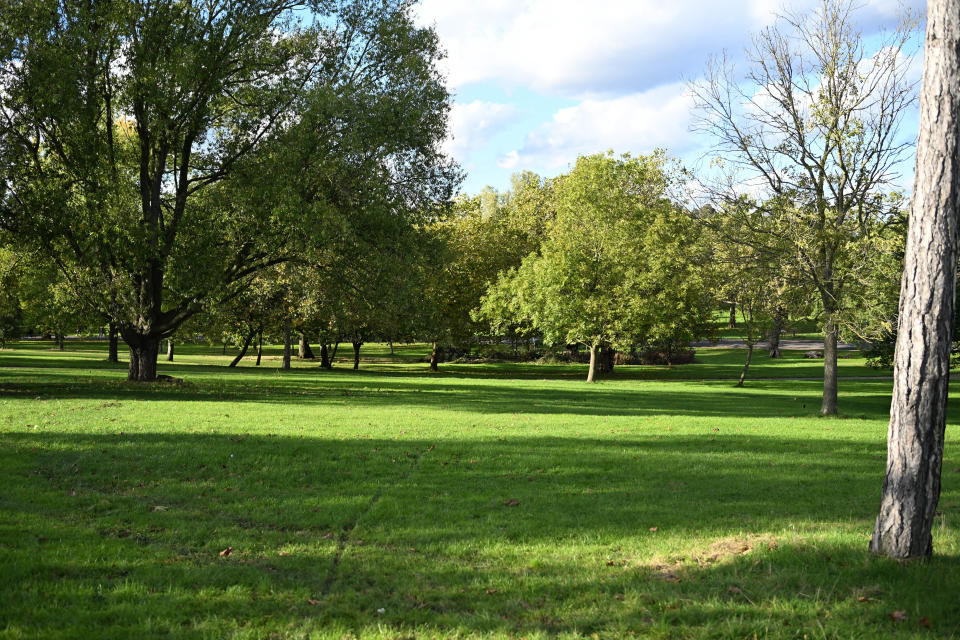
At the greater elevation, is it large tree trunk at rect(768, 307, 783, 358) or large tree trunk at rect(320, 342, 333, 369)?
large tree trunk at rect(768, 307, 783, 358)

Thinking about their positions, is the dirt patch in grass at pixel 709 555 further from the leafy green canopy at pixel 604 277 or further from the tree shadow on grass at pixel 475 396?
the leafy green canopy at pixel 604 277

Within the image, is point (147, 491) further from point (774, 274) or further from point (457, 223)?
point (457, 223)

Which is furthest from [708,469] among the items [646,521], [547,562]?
[547,562]

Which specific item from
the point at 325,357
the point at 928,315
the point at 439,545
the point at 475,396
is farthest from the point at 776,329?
the point at 439,545

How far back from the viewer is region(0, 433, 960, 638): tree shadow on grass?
16.8 ft

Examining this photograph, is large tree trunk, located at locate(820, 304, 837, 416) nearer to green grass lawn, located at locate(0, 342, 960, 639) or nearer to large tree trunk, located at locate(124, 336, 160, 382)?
green grass lawn, located at locate(0, 342, 960, 639)

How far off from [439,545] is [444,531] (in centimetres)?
49

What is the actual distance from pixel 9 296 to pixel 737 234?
3941cm

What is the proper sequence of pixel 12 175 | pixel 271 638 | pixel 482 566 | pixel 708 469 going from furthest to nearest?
pixel 12 175, pixel 708 469, pixel 482 566, pixel 271 638

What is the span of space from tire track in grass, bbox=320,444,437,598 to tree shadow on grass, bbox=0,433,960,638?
31mm

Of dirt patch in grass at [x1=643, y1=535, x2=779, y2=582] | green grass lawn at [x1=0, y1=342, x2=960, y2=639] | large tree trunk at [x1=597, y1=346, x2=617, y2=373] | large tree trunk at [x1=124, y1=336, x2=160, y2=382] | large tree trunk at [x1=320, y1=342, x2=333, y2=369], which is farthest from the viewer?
large tree trunk at [x1=597, y1=346, x2=617, y2=373]

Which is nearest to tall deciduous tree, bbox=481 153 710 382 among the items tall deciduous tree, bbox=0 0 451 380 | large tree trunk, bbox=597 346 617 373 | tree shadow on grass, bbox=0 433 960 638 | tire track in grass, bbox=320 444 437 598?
large tree trunk, bbox=597 346 617 373

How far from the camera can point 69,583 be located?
5594 millimetres

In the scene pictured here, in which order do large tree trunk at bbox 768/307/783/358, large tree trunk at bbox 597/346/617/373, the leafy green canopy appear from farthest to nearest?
large tree trunk at bbox 597/346/617/373 < the leafy green canopy < large tree trunk at bbox 768/307/783/358
